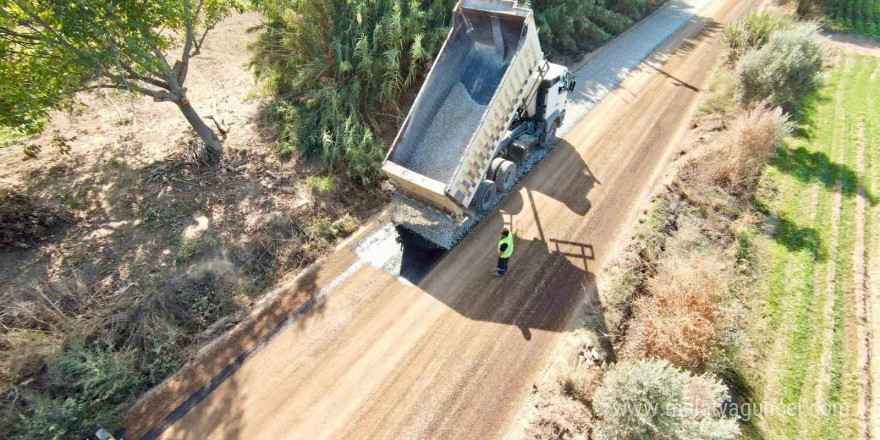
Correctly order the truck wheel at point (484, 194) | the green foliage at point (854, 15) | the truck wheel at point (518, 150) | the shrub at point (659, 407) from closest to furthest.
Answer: the shrub at point (659, 407), the truck wheel at point (484, 194), the truck wheel at point (518, 150), the green foliage at point (854, 15)

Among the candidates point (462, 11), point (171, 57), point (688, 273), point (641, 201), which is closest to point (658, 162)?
point (641, 201)

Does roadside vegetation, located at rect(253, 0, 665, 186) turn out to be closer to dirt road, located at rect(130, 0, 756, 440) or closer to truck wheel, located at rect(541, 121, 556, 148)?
dirt road, located at rect(130, 0, 756, 440)

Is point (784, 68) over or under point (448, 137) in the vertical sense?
under

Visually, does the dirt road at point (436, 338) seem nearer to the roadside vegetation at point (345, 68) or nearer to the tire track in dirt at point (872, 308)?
the roadside vegetation at point (345, 68)

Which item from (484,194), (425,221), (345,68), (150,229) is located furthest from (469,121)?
(150,229)

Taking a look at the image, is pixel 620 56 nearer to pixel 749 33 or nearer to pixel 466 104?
pixel 749 33

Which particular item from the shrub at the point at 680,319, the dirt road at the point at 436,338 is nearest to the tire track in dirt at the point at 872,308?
the shrub at the point at 680,319
